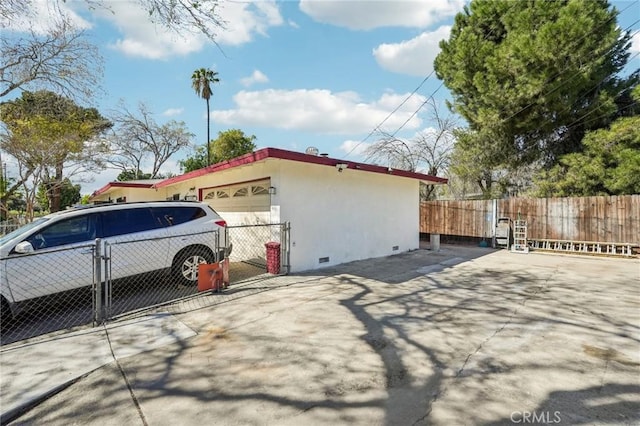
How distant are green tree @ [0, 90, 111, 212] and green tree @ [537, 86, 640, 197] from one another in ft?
56.5

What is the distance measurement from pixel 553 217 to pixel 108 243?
1276 centimetres

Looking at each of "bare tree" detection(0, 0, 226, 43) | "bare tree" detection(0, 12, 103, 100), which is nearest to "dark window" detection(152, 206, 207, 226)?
"bare tree" detection(0, 0, 226, 43)

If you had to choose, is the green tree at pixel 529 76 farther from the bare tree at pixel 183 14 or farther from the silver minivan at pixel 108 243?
the silver minivan at pixel 108 243

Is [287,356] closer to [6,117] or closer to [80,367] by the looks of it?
[80,367]

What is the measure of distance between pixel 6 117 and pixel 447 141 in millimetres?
19465

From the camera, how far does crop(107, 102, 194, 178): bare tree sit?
2332cm

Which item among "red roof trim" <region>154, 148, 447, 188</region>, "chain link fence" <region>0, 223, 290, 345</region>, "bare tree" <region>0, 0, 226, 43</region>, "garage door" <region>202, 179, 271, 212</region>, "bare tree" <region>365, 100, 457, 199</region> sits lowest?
"chain link fence" <region>0, 223, 290, 345</region>

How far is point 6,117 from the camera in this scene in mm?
10977

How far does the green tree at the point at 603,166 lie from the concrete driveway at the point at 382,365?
720 centimetres

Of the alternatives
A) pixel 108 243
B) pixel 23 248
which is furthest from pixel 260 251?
pixel 23 248

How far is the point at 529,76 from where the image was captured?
36.8 feet

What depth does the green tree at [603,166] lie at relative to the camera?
1018 cm

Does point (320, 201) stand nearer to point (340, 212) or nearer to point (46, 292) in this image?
point (340, 212)

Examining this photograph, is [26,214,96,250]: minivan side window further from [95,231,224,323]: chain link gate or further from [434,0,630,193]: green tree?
[434,0,630,193]: green tree
